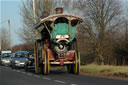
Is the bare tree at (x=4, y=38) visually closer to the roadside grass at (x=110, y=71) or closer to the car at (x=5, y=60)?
the car at (x=5, y=60)

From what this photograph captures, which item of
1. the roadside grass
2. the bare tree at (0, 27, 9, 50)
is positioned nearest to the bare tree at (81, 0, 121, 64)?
the roadside grass

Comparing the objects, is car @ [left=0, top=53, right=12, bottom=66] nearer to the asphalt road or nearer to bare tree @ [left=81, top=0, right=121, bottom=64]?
bare tree @ [left=81, top=0, right=121, bottom=64]

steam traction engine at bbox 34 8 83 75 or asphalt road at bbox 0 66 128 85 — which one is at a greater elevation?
steam traction engine at bbox 34 8 83 75

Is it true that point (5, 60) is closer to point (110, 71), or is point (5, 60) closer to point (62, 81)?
point (110, 71)

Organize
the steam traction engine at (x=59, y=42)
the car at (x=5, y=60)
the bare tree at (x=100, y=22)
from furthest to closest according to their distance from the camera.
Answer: the car at (x=5, y=60) → the bare tree at (x=100, y=22) → the steam traction engine at (x=59, y=42)

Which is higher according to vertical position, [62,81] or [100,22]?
[100,22]

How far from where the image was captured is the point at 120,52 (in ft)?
92.9

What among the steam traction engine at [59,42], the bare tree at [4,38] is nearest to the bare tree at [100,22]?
the steam traction engine at [59,42]

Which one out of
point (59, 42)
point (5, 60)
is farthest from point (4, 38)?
point (59, 42)

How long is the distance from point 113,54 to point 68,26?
10937 millimetres


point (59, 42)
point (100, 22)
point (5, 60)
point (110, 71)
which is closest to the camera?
point (110, 71)

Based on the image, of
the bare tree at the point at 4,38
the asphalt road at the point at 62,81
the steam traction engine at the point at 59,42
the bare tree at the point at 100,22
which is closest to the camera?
the asphalt road at the point at 62,81

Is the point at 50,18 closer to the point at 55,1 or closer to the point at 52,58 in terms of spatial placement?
the point at 52,58

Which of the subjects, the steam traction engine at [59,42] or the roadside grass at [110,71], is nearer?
the roadside grass at [110,71]
